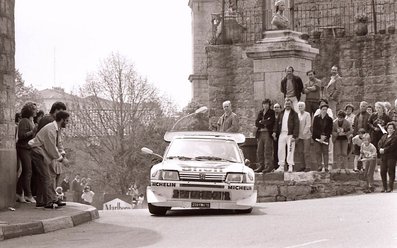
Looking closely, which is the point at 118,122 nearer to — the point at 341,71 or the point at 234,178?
the point at 341,71

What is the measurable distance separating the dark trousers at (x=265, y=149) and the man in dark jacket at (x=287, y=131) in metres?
0.30

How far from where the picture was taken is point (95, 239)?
43.8ft

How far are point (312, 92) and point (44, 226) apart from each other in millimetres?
10505

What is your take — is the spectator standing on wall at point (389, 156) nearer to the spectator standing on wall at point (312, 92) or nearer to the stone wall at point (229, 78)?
the spectator standing on wall at point (312, 92)

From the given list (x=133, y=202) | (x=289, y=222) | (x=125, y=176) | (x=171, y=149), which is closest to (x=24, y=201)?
(x=171, y=149)

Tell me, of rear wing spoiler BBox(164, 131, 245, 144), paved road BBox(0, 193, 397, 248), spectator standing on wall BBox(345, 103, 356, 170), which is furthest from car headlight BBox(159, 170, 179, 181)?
spectator standing on wall BBox(345, 103, 356, 170)

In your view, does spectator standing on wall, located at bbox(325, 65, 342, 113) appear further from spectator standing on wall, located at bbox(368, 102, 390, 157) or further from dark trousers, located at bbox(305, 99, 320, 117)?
spectator standing on wall, located at bbox(368, 102, 390, 157)

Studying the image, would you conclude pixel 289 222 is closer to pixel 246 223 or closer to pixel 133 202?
pixel 246 223

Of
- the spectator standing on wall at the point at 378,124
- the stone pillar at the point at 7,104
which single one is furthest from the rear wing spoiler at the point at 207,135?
the spectator standing on wall at the point at 378,124

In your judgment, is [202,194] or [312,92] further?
[312,92]

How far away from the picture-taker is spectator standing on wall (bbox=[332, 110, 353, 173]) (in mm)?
22219

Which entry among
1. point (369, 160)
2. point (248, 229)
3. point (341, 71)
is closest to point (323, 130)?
point (369, 160)

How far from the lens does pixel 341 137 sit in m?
22.2

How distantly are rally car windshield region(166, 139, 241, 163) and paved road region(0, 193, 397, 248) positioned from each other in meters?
1.02
